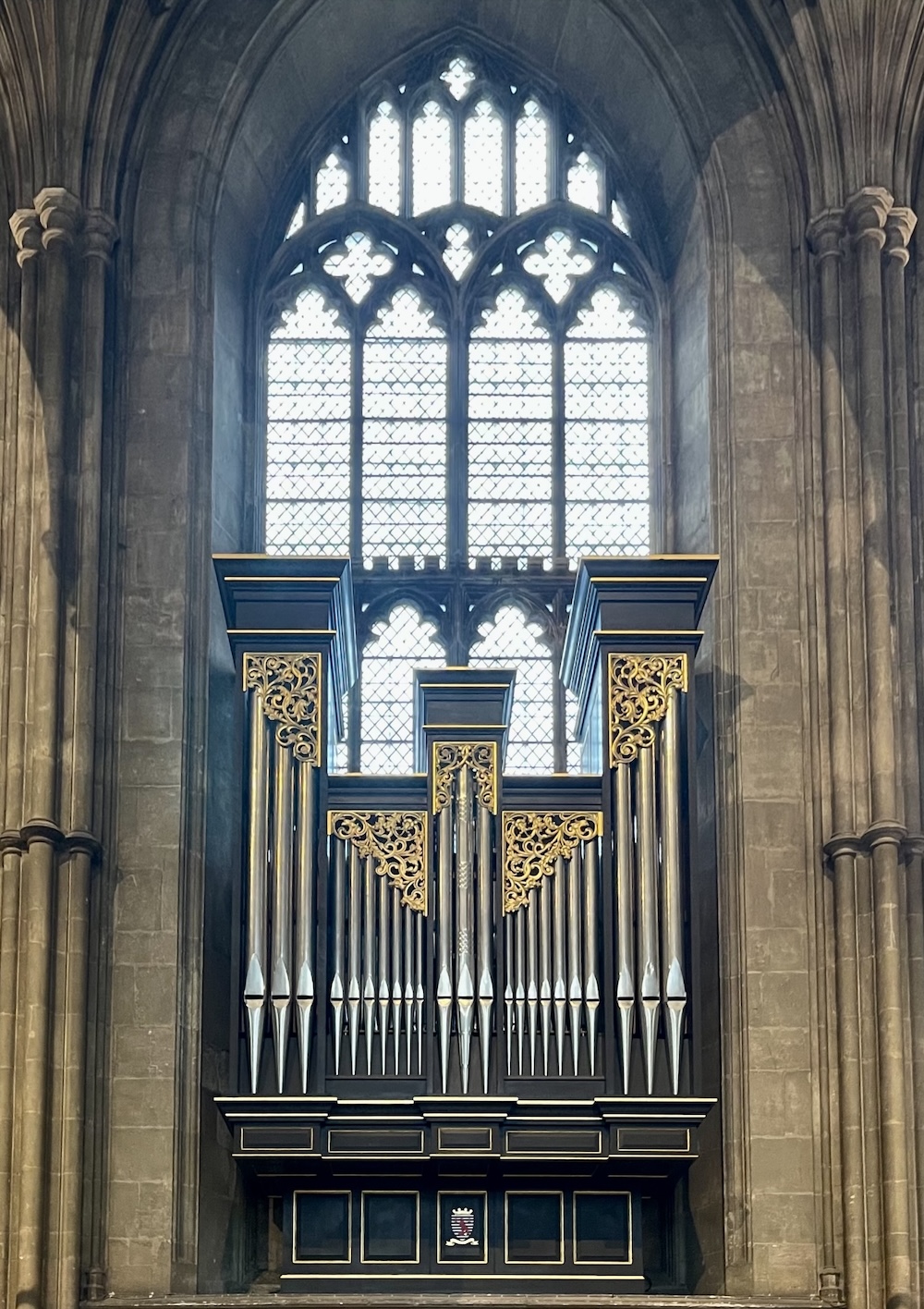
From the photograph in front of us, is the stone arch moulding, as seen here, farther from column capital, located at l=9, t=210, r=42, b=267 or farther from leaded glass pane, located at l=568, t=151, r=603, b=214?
column capital, located at l=9, t=210, r=42, b=267

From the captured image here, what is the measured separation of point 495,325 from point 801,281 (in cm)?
337

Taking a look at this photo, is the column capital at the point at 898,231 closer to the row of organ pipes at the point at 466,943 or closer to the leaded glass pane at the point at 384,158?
the row of organ pipes at the point at 466,943

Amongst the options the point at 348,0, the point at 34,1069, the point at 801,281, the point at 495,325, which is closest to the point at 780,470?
the point at 801,281

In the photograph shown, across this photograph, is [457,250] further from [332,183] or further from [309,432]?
[309,432]

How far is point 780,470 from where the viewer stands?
26.1 metres

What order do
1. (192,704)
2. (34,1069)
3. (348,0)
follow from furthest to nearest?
1. (348,0)
2. (192,704)
3. (34,1069)

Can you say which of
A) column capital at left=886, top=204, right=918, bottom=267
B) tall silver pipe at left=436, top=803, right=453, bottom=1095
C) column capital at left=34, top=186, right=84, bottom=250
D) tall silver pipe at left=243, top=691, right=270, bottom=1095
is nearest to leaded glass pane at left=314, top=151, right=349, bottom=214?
column capital at left=34, top=186, right=84, bottom=250

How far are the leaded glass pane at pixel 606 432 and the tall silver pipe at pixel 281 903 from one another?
15.1 ft

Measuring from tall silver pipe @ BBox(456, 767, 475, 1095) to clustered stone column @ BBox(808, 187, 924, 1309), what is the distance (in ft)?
9.49

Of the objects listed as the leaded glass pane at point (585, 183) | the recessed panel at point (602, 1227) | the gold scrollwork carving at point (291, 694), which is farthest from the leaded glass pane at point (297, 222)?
the recessed panel at point (602, 1227)

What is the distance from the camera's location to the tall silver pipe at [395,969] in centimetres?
2420

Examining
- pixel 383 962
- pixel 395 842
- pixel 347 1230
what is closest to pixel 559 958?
pixel 383 962

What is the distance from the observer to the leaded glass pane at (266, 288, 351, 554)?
28109 millimetres

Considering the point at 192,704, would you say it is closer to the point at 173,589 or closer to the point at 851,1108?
the point at 173,589
